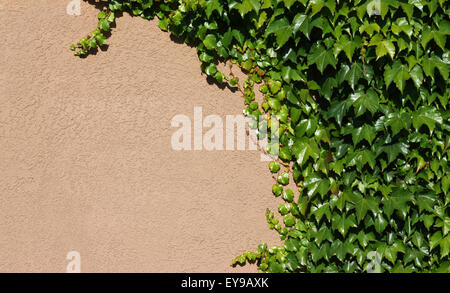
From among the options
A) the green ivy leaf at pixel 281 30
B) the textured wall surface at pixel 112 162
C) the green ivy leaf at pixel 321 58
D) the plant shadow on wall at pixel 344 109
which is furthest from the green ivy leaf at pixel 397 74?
the textured wall surface at pixel 112 162

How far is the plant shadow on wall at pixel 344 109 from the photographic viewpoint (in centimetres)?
228

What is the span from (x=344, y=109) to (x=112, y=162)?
1.46 meters

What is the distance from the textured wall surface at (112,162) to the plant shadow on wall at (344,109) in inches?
5.1

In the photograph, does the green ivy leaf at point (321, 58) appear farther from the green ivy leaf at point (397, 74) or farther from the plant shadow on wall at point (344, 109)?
the green ivy leaf at point (397, 74)

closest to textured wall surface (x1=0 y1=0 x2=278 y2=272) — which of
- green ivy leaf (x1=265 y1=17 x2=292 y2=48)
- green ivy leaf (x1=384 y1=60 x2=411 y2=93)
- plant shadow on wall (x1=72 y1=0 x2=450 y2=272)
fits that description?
plant shadow on wall (x1=72 y1=0 x2=450 y2=272)

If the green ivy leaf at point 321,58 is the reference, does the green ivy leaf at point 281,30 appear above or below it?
above

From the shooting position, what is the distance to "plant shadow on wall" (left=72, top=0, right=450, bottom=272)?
228cm

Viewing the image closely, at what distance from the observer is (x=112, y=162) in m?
2.61

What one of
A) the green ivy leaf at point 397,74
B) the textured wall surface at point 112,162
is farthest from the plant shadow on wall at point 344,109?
the textured wall surface at point 112,162

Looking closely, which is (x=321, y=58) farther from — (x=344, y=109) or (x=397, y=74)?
(x=397, y=74)

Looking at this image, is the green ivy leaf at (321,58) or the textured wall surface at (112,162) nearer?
the green ivy leaf at (321,58)

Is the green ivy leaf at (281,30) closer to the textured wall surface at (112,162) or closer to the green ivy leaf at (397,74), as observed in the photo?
the textured wall surface at (112,162)

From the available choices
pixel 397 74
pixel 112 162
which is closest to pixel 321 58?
pixel 397 74
